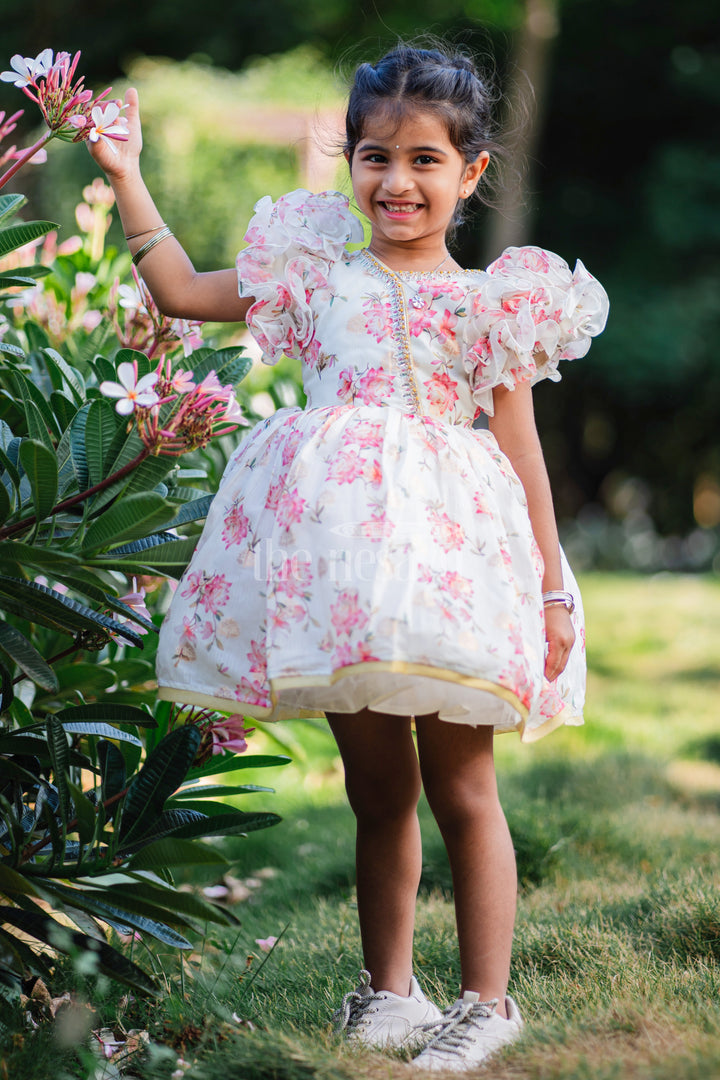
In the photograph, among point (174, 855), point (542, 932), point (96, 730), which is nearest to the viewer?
point (174, 855)

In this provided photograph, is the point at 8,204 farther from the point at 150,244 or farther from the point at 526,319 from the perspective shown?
the point at 526,319

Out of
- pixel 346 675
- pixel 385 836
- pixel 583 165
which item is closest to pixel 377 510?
pixel 346 675

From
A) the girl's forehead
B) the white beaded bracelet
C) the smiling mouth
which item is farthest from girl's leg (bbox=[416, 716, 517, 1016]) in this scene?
the girl's forehead

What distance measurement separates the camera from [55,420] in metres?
1.75

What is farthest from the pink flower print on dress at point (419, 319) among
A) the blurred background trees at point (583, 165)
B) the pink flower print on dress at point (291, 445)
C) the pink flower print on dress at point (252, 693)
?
the blurred background trees at point (583, 165)

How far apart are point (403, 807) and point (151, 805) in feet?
1.37

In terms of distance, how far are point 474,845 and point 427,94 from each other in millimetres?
1203

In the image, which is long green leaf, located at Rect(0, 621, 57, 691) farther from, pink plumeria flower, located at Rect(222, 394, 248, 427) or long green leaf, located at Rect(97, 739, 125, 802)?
pink plumeria flower, located at Rect(222, 394, 248, 427)

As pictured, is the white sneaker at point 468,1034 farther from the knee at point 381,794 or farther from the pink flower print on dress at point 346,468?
the pink flower print on dress at point 346,468

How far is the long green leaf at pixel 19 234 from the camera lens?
1.73 meters

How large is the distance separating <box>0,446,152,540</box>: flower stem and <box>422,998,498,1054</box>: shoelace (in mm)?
915

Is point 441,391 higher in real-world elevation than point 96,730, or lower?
higher

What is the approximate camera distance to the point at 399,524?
5.17 ft

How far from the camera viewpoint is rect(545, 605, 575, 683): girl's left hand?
5.79 feet
